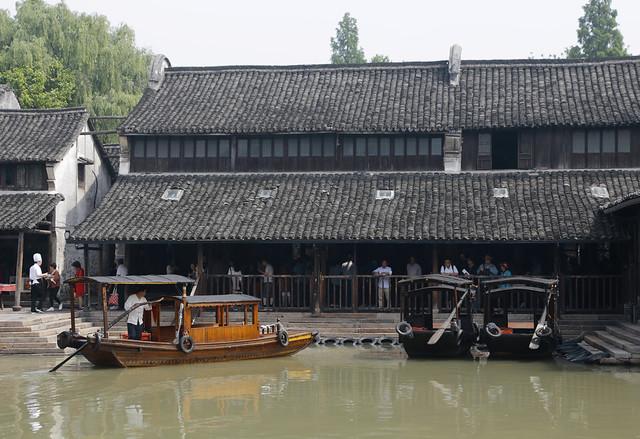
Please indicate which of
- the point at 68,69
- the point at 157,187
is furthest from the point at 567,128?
the point at 68,69

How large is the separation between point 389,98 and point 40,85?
17.6 meters

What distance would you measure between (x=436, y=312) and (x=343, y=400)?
9.93 m

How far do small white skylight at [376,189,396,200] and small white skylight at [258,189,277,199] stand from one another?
3.02 metres

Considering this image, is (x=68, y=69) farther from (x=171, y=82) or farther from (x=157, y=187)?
(x=157, y=187)

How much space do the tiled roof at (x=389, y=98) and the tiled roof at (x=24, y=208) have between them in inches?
125

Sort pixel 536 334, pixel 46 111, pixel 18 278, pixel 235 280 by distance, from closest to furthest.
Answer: pixel 536 334
pixel 235 280
pixel 18 278
pixel 46 111

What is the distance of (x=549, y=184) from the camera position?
28.7 metres

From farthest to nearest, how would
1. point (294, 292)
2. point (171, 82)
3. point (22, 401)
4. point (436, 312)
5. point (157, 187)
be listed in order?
point (171, 82) → point (157, 187) → point (294, 292) → point (436, 312) → point (22, 401)

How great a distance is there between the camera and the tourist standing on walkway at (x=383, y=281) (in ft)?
88.2

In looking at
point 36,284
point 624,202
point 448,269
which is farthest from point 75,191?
point 624,202

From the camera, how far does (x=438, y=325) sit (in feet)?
83.9

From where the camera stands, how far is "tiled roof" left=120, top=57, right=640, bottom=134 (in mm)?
30156

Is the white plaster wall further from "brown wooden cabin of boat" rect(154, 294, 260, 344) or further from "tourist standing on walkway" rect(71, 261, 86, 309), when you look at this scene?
"brown wooden cabin of boat" rect(154, 294, 260, 344)

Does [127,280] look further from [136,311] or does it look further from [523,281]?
[523,281]
